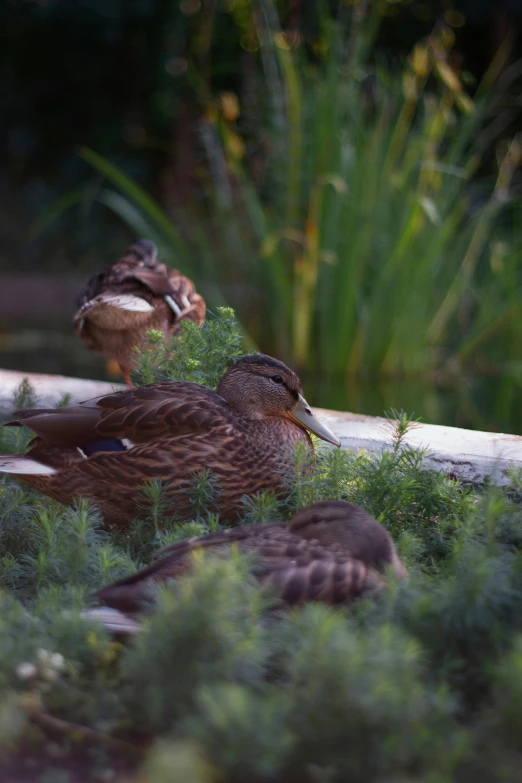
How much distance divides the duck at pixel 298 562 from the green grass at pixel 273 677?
7 centimetres

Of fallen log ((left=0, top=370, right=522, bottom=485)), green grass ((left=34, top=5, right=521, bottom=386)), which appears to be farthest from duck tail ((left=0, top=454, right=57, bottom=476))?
green grass ((left=34, top=5, right=521, bottom=386))

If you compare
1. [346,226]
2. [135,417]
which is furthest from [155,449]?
[346,226]

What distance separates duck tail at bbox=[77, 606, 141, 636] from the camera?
2.13 metres

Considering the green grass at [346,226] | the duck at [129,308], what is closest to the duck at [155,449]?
the duck at [129,308]

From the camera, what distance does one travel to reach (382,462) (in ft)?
9.73

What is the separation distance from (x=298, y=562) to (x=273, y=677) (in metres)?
0.26

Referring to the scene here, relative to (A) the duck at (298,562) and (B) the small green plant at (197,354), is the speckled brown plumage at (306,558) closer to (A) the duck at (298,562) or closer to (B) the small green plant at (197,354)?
(A) the duck at (298,562)

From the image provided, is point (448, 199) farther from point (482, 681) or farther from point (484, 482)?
point (482, 681)

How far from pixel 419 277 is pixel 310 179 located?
844 mm

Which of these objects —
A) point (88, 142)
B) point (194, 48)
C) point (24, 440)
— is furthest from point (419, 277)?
point (88, 142)

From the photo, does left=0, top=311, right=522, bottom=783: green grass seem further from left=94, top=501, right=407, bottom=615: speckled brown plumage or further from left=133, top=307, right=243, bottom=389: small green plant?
left=133, top=307, right=243, bottom=389: small green plant

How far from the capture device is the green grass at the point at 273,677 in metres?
1.71

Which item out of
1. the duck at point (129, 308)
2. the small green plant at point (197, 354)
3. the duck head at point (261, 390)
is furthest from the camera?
the duck at point (129, 308)

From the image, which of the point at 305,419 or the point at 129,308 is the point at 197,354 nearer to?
the point at 305,419
